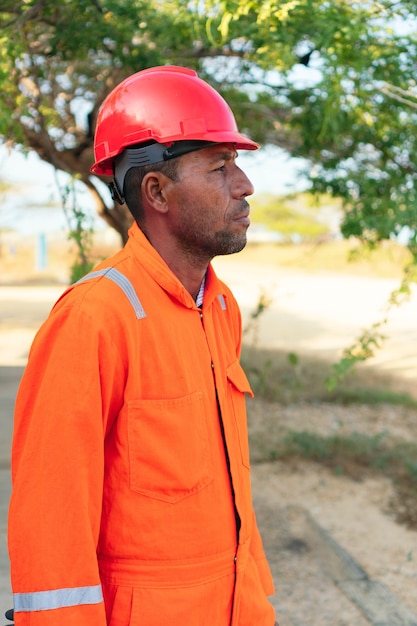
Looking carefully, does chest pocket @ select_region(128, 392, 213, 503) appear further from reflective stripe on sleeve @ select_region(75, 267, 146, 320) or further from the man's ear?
the man's ear

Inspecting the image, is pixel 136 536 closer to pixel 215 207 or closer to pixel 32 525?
pixel 32 525

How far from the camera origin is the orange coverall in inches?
56.5

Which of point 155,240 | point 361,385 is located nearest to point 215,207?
point 155,240

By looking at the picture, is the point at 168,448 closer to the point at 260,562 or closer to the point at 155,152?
the point at 260,562

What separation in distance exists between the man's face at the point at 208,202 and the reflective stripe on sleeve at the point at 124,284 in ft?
0.67

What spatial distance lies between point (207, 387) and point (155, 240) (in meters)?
0.37

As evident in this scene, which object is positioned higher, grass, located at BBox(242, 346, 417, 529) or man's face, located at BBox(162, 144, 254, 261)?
man's face, located at BBox(162, 144, 254, 261)

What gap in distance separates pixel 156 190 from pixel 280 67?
2.41 meters

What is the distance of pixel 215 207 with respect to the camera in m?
1.74

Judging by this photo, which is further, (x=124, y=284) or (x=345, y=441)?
(x=345, y=441)

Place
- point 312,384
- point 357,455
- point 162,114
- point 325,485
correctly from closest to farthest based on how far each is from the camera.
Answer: point 162,114, point 325,485, point 357,455, point 312,384

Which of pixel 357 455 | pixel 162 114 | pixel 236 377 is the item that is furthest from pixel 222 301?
pixel 357 455

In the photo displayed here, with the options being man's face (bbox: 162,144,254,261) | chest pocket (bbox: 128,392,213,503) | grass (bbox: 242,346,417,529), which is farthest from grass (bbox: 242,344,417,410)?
chest pocket (bbox: 128,392,213,503)

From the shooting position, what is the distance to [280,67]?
3902mm
